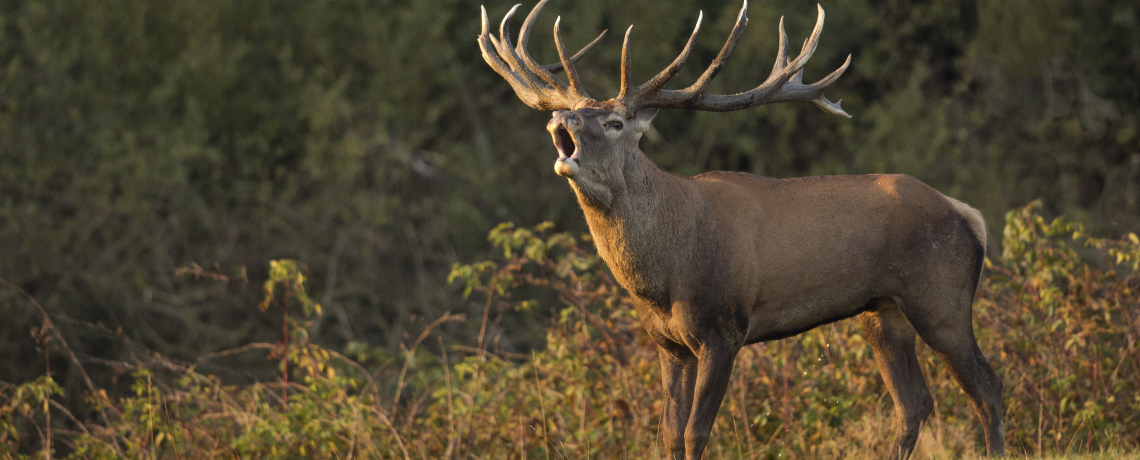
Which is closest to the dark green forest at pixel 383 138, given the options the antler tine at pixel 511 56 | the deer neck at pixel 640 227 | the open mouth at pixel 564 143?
the antler tine at pixel 511 56

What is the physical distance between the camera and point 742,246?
5.78m

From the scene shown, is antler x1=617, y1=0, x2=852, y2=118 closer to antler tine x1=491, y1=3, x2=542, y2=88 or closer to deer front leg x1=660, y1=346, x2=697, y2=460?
antler tine x1=491, y1=3, x2=542, y2=88

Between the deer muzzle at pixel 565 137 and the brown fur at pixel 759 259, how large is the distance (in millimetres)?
50

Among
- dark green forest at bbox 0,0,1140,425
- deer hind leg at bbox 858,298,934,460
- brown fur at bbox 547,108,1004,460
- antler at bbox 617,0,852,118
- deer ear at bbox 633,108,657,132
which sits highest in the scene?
antler at bbox 617,0,852,118

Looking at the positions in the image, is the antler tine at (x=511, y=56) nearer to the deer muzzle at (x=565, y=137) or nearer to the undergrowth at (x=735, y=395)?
the deer muzzle at (x=565, y=137)

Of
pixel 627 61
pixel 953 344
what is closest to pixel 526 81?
pixel 627 61

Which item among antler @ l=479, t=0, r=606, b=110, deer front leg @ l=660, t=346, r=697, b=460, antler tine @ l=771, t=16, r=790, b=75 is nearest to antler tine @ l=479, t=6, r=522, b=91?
antler @ l=479, t=0, r=606, b=110

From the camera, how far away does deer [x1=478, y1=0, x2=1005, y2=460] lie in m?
5.61

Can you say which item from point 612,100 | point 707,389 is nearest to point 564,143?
point 612,100

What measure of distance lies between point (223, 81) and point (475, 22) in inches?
155

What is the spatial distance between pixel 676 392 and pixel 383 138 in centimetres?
1114

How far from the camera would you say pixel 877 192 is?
6.04 m

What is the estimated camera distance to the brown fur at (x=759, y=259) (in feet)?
18.4

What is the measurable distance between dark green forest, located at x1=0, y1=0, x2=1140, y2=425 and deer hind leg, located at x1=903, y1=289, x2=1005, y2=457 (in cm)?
734
